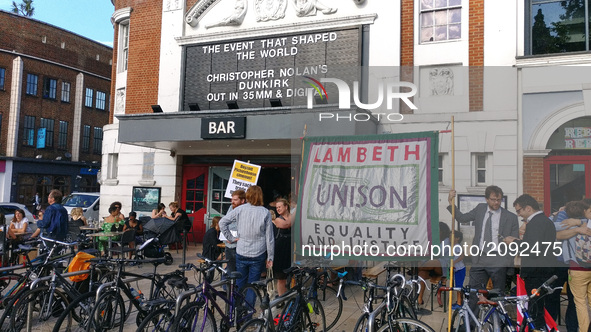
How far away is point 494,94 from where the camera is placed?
5570mm

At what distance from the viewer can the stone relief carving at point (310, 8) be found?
12.6 meters

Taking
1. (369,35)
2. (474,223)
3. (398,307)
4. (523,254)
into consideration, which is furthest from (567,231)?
(369,35)

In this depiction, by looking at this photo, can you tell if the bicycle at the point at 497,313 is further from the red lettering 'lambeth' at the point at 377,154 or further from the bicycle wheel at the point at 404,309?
the red lettering 'lambeth' at the point at 377,154

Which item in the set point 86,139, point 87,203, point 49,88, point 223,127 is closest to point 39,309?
point 223,127

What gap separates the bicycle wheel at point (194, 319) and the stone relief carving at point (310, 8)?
10.1m

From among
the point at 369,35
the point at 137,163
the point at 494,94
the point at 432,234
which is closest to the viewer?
the point at 432,234

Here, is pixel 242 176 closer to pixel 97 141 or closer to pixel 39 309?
pixel 39 309

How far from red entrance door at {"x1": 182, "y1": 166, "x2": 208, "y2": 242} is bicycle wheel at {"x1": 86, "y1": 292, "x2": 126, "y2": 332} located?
9529 millimetres

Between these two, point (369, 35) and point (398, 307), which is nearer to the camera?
point (398, 307)

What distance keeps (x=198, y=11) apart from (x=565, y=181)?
1229cm

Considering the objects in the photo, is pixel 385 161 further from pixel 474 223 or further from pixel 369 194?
pixel 474 223

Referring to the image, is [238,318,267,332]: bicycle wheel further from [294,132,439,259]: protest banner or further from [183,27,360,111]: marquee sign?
[183,27,360,111]: marquee sign

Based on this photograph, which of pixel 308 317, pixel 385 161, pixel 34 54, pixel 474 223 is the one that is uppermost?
pixel 34 54

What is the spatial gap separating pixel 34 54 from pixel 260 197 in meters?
30.8
